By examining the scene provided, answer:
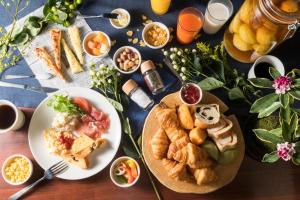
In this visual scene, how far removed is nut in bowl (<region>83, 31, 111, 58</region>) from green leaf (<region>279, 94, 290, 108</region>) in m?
0.65

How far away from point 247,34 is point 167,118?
1.30 ft

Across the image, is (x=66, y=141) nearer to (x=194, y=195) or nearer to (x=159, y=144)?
(x=159, y=144)

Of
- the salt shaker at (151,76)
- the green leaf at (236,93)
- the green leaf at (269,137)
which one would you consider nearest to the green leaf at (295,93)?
the green leaf at (269,137)

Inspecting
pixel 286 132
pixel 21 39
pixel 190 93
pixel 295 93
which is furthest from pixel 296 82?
pixel 21 39

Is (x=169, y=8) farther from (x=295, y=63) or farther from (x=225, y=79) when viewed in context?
(x=295, y=63)

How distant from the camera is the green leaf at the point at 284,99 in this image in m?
Result: 1.01

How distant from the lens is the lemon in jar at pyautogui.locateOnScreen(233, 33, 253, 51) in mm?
1300

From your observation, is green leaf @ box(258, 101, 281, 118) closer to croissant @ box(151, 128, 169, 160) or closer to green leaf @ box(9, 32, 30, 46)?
croissant @ box(151, 128, 169, 160)

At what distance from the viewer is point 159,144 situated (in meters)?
1.23

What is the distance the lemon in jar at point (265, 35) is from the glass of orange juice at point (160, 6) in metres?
0.35

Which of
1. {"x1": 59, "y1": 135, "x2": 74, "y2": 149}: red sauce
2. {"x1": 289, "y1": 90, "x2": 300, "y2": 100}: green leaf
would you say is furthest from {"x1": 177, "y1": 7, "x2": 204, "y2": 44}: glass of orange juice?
{"x1": 59, "y1": 135, "x2": 74, "y2": 149}: red sauce

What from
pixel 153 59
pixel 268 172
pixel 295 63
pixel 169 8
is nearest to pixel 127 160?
pixel 153 59

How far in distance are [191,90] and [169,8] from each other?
366 millimetres

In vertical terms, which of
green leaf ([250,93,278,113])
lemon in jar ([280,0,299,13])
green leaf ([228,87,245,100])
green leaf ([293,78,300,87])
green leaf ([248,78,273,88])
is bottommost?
green leaf ([228,87,245,100])
